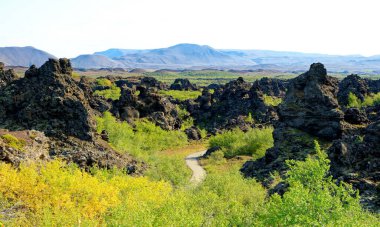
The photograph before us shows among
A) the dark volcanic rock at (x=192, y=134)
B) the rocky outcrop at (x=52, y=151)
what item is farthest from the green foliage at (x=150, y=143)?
the rocky outcrop at (x=52, y=151)

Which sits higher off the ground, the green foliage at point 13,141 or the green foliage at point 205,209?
the green foliage at point 13,141

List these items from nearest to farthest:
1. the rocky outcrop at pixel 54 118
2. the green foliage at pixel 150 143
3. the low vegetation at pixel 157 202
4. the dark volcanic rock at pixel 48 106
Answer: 1. the low vegetation at pixel 157 202
2. the rocky outcrop at pixel 54 118
3. the dark volcanic rock at pixel 48 106
4. the green foliage at pixel 150 143

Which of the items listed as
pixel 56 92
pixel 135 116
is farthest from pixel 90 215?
pixel 135 116

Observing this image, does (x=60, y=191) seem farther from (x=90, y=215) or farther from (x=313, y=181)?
(x=313, y=181)

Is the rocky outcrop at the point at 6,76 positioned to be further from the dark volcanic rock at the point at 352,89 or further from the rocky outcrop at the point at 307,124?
the dark volcanic rock at the point at 352,89

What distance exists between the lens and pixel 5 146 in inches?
1804

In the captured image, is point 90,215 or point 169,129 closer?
point 90,215

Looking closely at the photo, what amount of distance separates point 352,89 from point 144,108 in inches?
2944

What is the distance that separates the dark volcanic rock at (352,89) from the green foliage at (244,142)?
52.4m

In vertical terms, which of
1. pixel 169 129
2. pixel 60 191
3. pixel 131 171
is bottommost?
pixel 169 129

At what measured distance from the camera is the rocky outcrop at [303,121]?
202ft

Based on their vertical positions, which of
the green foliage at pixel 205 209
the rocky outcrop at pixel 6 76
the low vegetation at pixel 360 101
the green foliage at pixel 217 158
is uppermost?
the rocky outcrop at pixel 6 76

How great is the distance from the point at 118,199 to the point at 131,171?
667 inches

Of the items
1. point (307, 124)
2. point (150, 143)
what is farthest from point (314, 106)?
point (150, 143)
